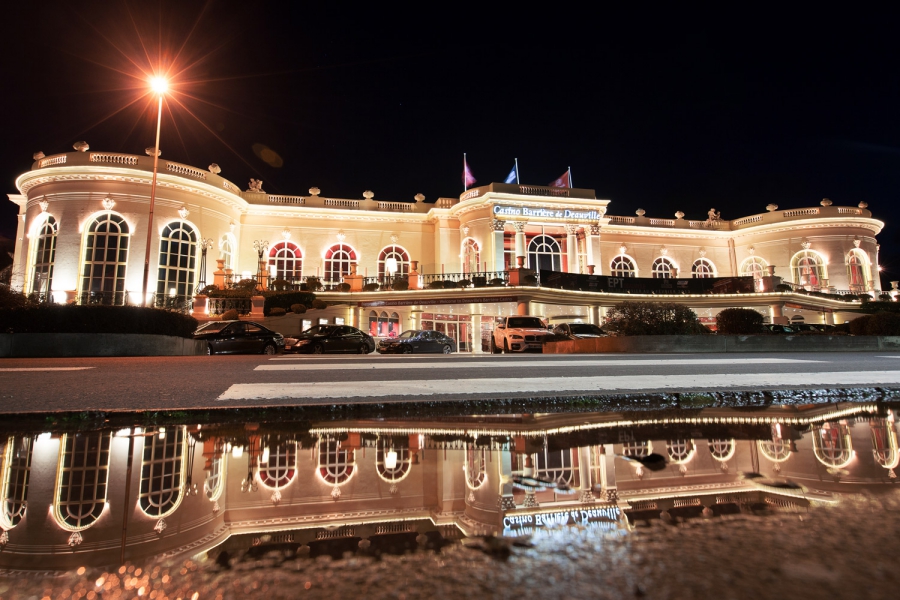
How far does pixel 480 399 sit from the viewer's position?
4.46 meters

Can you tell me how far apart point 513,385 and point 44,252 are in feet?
129

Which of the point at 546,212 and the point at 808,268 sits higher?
the point at 546,212

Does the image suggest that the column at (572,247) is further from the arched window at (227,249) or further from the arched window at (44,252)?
the arched window at (44,252)

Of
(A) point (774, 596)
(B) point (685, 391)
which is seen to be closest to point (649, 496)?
(A) point (774, 596)

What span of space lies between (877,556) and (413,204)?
44.2m

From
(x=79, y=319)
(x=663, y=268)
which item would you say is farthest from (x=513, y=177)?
(x=79, y=319)

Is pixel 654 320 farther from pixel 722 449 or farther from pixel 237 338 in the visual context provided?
pixel 722 449

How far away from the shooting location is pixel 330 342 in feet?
72.1

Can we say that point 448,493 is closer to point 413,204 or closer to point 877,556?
point 877,556

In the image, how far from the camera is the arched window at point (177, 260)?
34125 mm

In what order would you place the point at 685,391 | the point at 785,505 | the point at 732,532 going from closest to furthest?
the point at 732,532
the point at 785,505
the point at 685,391

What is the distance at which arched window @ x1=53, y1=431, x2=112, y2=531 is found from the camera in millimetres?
1889

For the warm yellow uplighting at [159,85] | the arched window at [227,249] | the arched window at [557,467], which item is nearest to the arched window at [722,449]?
the arched window at [557,467]

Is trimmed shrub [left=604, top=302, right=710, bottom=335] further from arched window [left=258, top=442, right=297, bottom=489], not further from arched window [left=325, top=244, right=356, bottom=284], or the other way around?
arched window [left=325, top=244, right=356, bottom=284]
